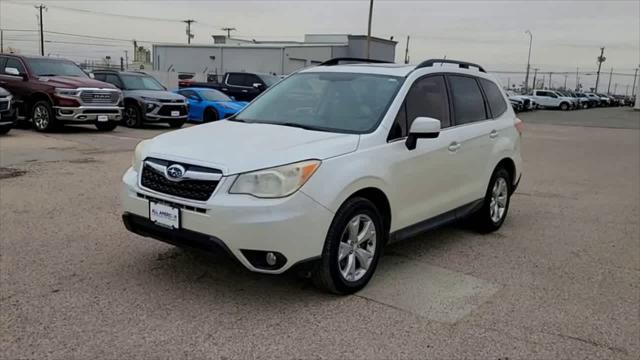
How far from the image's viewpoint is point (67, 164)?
9711 mm

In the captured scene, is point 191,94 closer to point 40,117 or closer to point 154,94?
point 154,94

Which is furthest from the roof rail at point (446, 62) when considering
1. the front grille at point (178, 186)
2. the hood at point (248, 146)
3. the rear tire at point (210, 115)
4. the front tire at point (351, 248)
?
the rear tire at point (210, 115)

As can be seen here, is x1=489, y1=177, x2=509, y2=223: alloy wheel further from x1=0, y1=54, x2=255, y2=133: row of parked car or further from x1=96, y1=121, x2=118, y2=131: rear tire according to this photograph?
x1=96, y1=121, x2=118, y2=131: rear tire

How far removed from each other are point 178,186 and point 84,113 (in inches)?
456

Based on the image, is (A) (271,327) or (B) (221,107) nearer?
(A) (271,327)

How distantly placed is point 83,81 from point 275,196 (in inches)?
491

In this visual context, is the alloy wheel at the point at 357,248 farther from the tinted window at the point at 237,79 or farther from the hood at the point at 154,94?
the tinted window at the point at 237,79

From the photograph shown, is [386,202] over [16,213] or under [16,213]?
over

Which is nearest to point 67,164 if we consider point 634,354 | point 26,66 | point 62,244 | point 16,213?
point 16,213

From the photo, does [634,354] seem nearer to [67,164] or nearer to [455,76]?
[455,76]

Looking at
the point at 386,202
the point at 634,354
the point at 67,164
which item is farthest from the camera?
the point at 67,164

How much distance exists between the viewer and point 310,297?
432cm

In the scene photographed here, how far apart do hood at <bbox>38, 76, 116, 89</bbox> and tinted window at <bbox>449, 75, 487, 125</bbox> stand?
1114 cm

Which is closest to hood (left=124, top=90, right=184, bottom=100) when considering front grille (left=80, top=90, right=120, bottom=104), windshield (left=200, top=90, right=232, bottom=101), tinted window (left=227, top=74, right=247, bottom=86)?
windshield (left=200, top=90, right=232, bottom=101)
